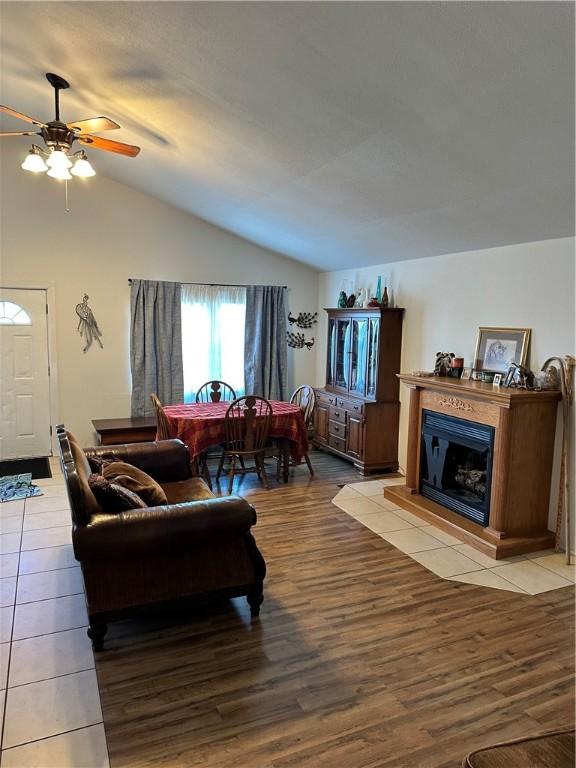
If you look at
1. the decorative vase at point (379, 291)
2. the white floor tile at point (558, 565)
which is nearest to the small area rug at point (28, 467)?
the decorative vase at point (379, 291)

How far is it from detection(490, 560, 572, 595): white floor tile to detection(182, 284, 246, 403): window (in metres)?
3.98

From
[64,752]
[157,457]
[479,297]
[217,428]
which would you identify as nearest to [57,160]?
[157,457]

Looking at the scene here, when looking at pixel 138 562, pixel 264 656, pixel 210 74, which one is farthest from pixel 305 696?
pixel 210 74

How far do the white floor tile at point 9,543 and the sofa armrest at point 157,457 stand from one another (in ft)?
2.65

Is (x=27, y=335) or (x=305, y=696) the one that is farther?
(x=27, y=335)

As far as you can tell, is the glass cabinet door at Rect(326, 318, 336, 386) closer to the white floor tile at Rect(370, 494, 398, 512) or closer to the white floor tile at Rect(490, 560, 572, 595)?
the white floor tile at Rect(370, 494, 398, 512)

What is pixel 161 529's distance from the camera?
8.34ft

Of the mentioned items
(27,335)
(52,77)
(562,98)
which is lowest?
(27,335)

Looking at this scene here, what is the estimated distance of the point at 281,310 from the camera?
22.0 ft

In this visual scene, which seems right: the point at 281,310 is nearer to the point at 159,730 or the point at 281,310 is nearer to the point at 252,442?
the point at 252,442

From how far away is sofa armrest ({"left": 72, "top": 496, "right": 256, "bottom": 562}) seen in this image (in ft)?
8.07

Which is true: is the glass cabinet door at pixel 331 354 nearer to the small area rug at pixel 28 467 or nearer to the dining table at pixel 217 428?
the dining table at pixel 217 428

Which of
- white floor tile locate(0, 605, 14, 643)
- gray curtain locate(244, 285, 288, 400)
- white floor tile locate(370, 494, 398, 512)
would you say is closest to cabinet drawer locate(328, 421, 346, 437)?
gray curtain locate(244, 285, 288, 400)

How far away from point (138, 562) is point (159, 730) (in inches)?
29.8
